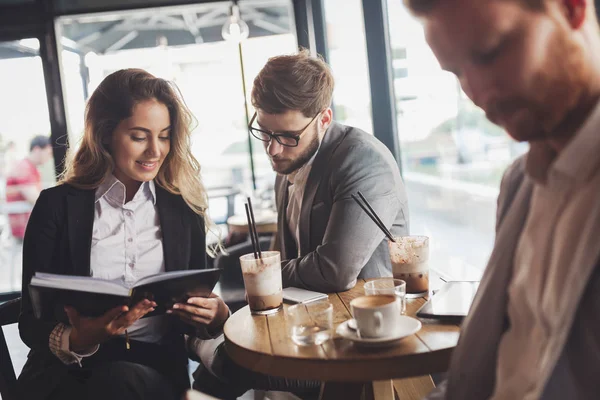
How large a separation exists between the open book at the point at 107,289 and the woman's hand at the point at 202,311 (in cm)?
7

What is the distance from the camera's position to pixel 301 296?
170cm

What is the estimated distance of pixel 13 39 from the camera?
5.60 metres

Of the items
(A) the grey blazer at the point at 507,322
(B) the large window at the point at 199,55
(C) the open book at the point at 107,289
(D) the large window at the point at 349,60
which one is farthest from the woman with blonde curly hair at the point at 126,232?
(B) the large window at the point at 199,55

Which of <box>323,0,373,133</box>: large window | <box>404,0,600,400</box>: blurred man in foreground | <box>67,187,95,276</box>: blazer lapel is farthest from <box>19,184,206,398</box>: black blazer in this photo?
<box>323,0,373,133</box>: large window

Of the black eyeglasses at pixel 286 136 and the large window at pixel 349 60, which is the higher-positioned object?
the large window at pixel 349 60

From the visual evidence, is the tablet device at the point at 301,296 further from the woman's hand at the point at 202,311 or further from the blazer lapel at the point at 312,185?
the blazer lapel at the point at 312,185

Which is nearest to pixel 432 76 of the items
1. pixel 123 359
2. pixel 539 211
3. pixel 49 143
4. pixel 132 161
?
pixel 132 161

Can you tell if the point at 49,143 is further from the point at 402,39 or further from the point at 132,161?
the point at 132,161

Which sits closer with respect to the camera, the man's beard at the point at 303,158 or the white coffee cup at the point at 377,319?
the white coffee cup at the point at 377,319

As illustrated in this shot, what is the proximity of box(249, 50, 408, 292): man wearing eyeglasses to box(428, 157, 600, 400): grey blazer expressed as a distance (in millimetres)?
857

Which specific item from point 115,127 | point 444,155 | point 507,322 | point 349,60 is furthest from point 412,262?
point 349,60

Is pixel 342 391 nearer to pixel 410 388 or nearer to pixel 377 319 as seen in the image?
pixel 410 388

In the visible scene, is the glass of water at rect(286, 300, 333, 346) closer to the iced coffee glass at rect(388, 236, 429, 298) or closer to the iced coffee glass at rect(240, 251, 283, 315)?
the iced coffee glass at rect(240, 251, 283, 315)

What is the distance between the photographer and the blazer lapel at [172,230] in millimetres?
2000
